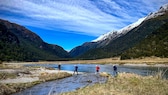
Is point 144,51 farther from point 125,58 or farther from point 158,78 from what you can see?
point 158,78

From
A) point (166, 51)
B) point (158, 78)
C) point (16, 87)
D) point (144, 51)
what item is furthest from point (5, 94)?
point (144, 51)

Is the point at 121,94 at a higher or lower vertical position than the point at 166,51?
lower

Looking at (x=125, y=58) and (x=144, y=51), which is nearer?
(x=144, y=51)

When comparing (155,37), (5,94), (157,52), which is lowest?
(5,94)

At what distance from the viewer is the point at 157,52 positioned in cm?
15150

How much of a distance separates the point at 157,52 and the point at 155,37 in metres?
40.0

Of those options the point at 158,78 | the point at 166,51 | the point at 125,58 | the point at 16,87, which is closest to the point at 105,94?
the point at 158,78

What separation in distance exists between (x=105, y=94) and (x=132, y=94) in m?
1.59

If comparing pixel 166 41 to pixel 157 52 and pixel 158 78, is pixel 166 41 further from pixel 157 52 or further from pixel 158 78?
pixel 158 78

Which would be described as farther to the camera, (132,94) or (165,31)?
(165,31)

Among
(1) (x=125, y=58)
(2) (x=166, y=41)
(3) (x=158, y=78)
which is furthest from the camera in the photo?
(1) (x=125, y=58)

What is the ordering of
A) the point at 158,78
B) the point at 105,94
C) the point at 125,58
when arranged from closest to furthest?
the point at 105,94 < the point at 158,78 < the point at 125,58

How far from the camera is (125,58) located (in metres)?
188

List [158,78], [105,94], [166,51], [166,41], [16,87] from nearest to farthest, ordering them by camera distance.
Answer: [105,94] < [158,78] < [16,87] < [166,51] < [166,41]
